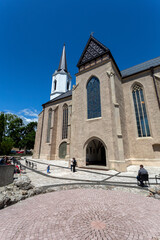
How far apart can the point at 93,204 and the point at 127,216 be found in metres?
1.32

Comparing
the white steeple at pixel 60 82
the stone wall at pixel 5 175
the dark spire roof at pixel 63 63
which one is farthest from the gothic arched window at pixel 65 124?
the dark spire roof at pixel 63 63

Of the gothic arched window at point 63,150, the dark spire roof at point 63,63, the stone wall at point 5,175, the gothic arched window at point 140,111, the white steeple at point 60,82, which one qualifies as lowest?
the stone wall at point 5,175

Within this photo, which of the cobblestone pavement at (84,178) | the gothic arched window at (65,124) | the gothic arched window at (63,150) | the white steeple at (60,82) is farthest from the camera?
the white steeple at (60,82)

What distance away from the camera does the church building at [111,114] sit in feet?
43.5

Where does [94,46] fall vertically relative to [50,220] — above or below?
above

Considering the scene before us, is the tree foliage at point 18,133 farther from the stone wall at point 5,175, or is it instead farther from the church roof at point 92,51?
the stone wall at point 5,175

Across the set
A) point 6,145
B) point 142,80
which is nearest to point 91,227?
point 142,80

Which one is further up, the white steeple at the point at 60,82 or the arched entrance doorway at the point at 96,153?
the white steeple at the point at 60,82

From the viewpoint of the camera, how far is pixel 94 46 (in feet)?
59.9

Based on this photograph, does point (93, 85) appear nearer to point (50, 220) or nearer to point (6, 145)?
point (50, 220)

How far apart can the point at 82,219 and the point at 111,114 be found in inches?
448

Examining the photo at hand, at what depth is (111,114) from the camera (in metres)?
13.3

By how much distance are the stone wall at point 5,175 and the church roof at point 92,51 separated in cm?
1815

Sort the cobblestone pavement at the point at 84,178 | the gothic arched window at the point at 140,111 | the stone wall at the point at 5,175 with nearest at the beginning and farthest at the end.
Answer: the stone wall at the point at 5,175 → the cobblestone pavement at the point at 84,178 → the gothic arched window at the point at 140,111
